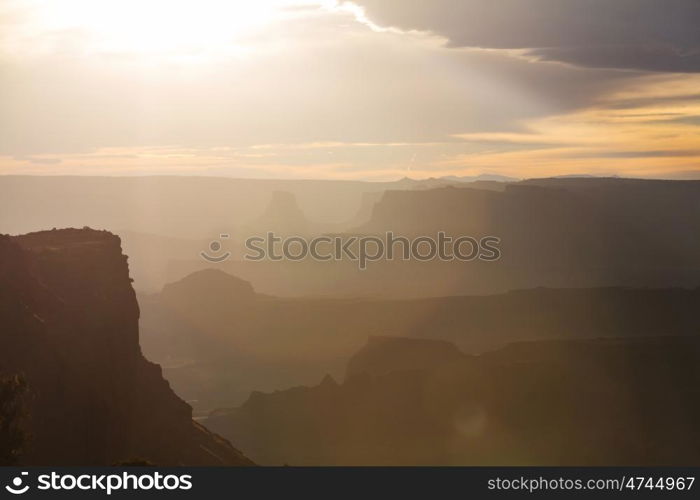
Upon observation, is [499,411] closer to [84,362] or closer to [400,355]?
[400,355]

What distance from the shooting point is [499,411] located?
98.1 m

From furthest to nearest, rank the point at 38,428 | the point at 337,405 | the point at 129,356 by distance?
the point at 337,405 → the point at 129,356 → the point at 38,428

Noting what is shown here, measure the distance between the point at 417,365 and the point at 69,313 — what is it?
64.5 meters

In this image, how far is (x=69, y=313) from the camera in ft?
152

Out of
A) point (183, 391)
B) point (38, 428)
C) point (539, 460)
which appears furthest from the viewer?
point (183, 391)

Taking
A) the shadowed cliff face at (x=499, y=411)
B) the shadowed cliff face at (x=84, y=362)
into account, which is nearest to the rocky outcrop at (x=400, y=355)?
the shadowed cliff face at (x=499, y=411)

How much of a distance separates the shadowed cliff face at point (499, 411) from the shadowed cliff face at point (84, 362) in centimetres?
3703

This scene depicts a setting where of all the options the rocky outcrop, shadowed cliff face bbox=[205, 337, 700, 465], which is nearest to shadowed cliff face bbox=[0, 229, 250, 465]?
shadowed cliff face bbox=[205, 337, 700, 465]

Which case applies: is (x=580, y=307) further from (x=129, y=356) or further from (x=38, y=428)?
(x=38, y=428)

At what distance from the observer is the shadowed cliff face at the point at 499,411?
9038 cm

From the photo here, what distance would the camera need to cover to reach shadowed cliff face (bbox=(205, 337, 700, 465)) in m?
90.4

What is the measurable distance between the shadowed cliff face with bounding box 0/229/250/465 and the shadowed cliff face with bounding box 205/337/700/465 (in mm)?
37033

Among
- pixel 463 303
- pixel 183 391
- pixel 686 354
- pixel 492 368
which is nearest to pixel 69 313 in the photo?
pixel 492 368

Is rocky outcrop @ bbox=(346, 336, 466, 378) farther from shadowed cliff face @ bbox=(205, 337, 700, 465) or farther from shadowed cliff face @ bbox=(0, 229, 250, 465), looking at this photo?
shadowed cliff face @ bbox=(0, 229, 250, 465)
